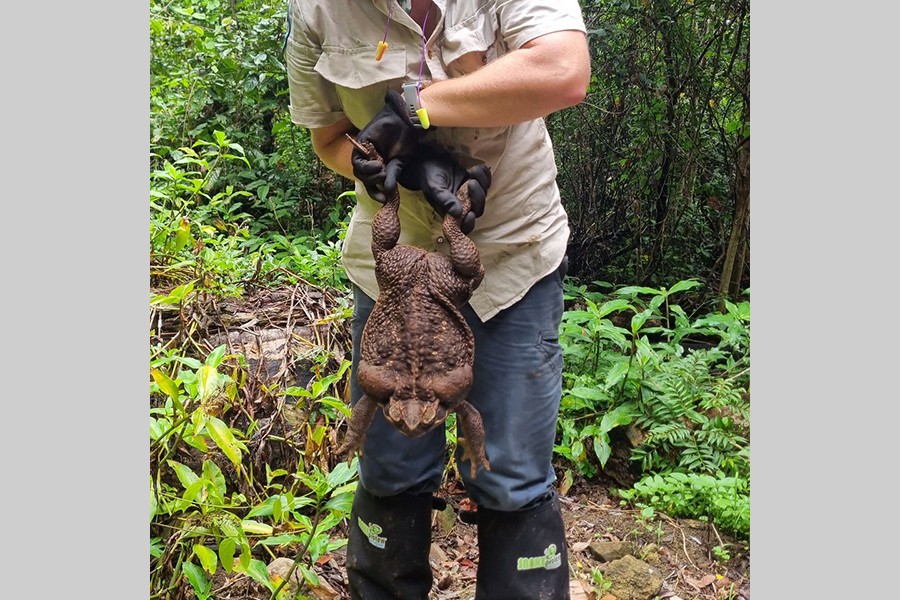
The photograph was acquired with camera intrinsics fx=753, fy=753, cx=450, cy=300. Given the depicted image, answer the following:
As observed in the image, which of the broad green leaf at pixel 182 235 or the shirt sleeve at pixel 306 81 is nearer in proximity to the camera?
the shirt sleeve at pixel 306 81

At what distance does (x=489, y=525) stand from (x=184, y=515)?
3.70 ft

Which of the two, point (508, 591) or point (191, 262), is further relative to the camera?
point (191, 262)

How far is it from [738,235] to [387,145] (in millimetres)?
3075

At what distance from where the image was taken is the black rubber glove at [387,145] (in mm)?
1913

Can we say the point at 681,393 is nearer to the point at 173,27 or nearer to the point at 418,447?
the point at 418,447

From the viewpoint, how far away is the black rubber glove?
1913 mm

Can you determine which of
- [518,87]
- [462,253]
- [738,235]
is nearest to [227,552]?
[462,253]

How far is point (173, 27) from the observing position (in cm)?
514

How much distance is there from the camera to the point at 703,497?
3.21 m

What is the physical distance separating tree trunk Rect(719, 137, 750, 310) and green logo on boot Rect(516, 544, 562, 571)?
2.58m

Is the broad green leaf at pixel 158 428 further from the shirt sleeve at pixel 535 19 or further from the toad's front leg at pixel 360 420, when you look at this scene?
the shirt sleeve at pixel 535 19

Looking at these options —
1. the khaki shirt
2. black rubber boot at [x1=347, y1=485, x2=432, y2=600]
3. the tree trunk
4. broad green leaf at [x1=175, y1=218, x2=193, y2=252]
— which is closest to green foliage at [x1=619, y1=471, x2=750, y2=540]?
black rubber boot at [x1=347, y1=485, x2=432, y2=600]

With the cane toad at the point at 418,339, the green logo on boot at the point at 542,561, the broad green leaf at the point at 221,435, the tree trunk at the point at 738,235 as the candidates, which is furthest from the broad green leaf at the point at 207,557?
the tree trunk at the point at 738,235

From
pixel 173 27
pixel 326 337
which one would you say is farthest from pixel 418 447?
pixel 173 27
